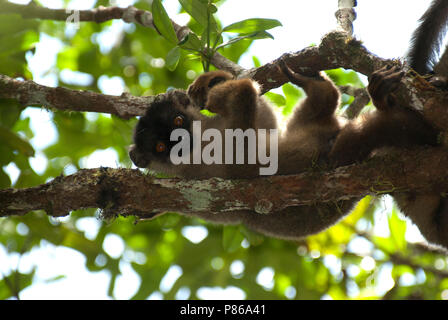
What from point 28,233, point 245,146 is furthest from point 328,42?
point 28,233

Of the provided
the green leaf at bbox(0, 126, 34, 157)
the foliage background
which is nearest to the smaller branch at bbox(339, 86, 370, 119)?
the foliage background

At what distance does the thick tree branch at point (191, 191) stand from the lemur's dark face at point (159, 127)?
89 centimetres

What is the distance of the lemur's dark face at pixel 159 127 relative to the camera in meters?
4.50

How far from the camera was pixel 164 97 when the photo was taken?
15.0 ft

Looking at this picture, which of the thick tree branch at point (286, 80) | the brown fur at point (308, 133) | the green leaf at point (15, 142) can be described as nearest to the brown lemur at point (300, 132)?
the brown fur at point (308, 133)

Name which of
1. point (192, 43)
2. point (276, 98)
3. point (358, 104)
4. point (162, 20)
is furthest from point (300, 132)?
point (162, 20)

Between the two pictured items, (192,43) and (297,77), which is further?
(192,43)

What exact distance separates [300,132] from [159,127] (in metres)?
1.43

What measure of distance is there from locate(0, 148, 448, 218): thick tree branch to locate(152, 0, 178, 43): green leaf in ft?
4.75

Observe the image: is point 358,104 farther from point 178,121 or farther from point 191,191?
point 191,191

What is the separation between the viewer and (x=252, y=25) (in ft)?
13.9

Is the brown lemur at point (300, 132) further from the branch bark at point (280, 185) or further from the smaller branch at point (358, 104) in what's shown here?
the smaller branch at point (358, 104)
